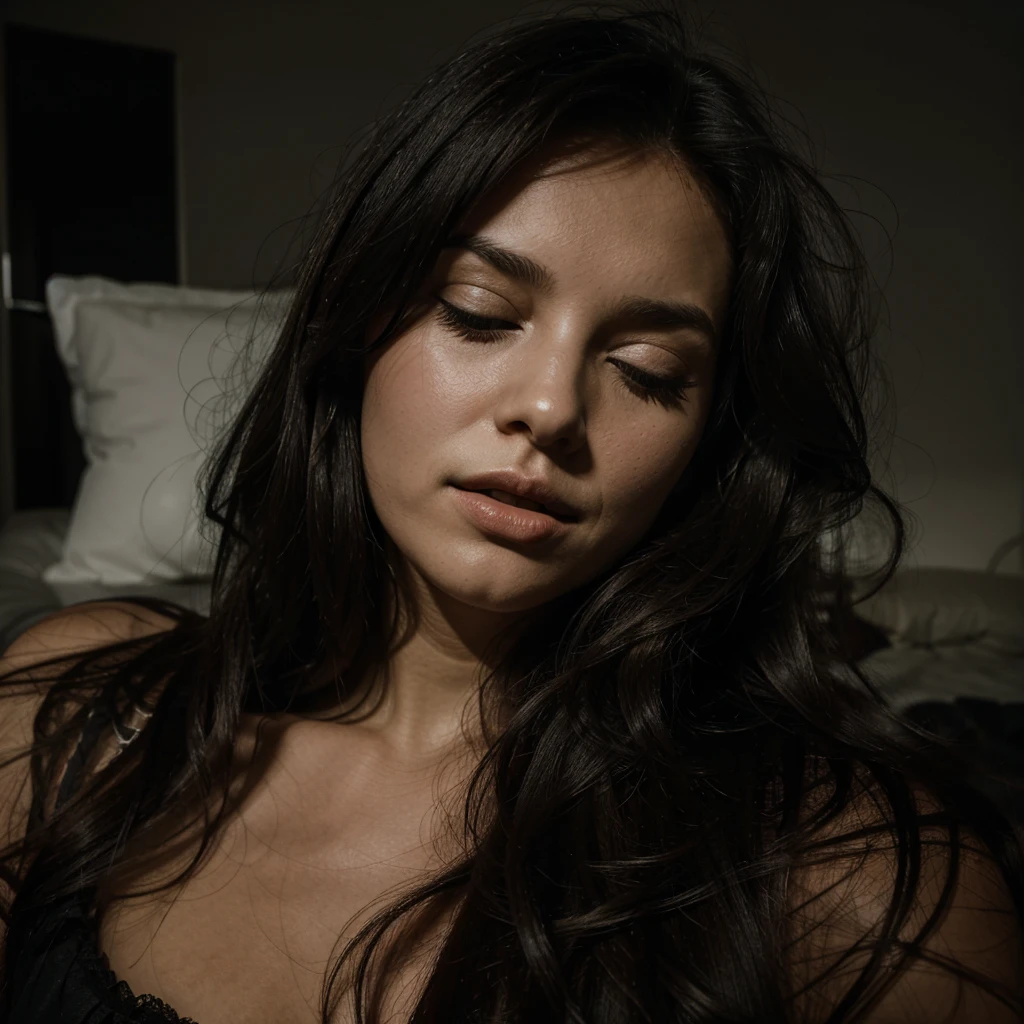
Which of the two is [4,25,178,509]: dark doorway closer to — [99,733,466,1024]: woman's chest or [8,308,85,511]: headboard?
[8,308,85,511]: headboard

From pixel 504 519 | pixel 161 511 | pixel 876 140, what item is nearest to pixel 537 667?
pixel 504 519

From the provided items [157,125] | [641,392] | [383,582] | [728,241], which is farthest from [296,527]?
[157,125]

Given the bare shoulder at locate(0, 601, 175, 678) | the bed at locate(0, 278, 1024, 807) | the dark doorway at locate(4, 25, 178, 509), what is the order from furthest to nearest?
1. the dark doorway at locate(4, 25, 178, 509)
2. the bed at locate(0, 278, 1024, 807)
3. the bare shoulder at locate(0, 601, 175, 678)

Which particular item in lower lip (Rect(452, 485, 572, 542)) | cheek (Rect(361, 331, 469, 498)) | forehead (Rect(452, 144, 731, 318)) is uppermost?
forehead (Rect(452, 144, 731, 318))

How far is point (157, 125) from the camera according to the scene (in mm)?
2777

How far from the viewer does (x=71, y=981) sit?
2.66 feet

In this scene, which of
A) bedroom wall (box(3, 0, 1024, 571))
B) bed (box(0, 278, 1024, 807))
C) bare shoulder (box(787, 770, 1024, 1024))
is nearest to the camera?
bare shoulder (box(787, 770, 1024, 1024))

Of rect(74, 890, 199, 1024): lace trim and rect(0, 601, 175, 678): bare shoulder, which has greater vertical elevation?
rect(0, 601, 175, 678): bare shoulder

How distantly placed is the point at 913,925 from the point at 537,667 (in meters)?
0.40

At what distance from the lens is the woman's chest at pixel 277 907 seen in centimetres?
81

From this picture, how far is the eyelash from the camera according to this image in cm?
86

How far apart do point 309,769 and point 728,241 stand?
689 millimetres

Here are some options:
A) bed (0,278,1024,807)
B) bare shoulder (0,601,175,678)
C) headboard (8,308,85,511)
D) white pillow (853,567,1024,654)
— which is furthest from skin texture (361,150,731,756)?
headboard (8,308,85,511)

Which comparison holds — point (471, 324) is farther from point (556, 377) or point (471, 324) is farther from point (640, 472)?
point (640, 472)
